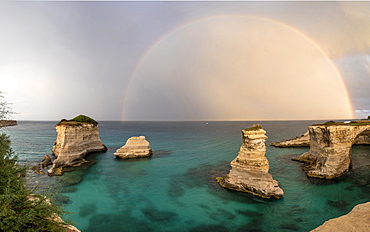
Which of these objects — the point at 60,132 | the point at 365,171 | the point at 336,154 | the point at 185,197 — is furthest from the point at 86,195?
the point at 365,171

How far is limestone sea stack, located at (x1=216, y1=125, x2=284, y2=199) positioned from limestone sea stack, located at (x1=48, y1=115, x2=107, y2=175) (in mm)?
30887

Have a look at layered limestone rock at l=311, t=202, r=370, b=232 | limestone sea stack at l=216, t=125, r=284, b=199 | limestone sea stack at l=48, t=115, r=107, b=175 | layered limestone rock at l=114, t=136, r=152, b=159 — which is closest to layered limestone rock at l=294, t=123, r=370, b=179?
limestone sea stack at l=216, t=125, r=284, b=199

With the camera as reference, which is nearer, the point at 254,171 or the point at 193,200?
the point at 193,200

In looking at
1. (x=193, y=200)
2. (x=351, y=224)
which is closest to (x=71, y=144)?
(x=193, y=200)

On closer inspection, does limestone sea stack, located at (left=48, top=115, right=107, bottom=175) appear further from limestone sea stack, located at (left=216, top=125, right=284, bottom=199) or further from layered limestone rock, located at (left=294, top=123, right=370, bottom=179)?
layered limestone rock, located at (left=294, top=123, right=370, bottom=179)

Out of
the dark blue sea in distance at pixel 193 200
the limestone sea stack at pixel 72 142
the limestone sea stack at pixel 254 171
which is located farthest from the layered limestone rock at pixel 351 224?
the limestone sea stack at pixel 72 142

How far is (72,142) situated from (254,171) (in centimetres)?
3886

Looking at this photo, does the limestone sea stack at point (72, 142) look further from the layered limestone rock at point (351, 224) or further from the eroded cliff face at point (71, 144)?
the layered limestone rock at point (351, 224)

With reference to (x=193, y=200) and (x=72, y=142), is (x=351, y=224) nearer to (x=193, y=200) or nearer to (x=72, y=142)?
(x=193, y=200)

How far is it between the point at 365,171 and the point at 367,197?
1225 centimetres

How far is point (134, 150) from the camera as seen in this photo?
1855 inches

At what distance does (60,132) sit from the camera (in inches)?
1598

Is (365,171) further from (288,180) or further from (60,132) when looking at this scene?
(60,132)

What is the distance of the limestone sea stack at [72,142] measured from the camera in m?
37.7
